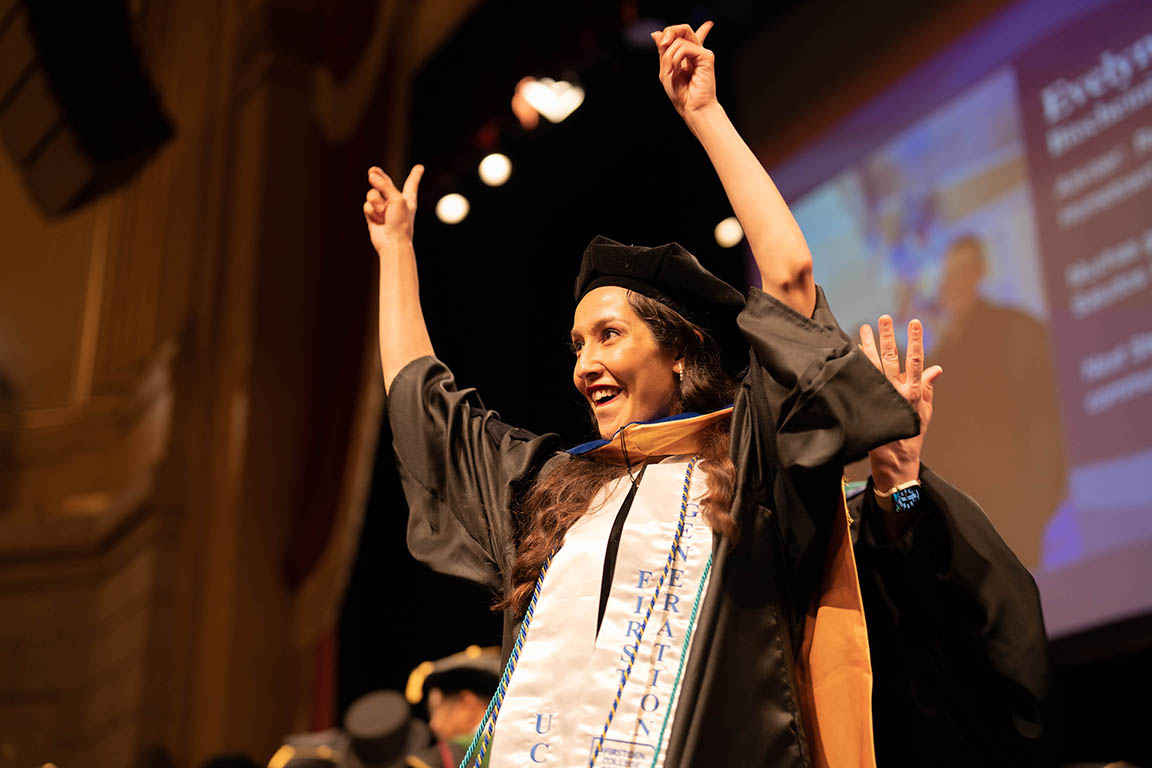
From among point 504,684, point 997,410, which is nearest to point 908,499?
point 504,684

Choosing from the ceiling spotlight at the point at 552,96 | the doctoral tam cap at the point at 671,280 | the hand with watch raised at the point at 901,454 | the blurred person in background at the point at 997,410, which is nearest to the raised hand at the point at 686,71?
the doctoral tam cap at the point at 671,280

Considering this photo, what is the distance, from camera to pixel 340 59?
22.4 feet

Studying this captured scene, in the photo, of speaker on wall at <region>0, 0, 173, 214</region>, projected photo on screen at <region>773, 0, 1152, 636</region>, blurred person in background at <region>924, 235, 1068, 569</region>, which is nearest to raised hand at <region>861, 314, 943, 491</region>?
projected photo on screen at <region>773, 0, 1152, 636</region>

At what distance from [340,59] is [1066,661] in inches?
190

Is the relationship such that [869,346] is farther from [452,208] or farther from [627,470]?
[452,208]

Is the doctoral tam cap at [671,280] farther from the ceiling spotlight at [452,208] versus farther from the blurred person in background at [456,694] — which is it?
the ceiling spotlight at [452,208]

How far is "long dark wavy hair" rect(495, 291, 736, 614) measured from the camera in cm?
180

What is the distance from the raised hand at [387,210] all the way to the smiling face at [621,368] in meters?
0.42

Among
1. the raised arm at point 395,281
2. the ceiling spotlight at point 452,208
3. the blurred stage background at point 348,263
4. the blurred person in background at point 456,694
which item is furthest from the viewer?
the ceiling spotlight at point 452,208

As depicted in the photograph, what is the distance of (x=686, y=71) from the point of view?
1.89m

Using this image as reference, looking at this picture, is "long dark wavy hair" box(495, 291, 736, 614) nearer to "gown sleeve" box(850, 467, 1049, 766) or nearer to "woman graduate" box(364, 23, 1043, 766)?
"woman graduate" box(364, 23, 1043, 766)

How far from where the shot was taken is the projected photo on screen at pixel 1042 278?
3699mm

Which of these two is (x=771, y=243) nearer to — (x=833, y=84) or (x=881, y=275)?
(x=881, y=275)

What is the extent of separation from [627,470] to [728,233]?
166 inches
